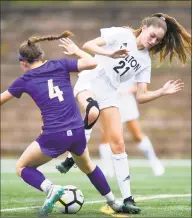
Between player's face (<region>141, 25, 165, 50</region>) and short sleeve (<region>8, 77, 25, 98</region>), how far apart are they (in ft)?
4.62

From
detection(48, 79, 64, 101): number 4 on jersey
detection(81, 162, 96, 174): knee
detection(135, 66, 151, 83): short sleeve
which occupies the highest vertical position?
detection(135, 66, 151, 83): short sleeve

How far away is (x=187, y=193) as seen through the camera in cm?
1003

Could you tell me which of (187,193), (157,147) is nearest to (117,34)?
(187,193)

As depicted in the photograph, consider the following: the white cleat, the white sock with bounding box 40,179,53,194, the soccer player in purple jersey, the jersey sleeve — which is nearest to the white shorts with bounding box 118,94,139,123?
the white cleat

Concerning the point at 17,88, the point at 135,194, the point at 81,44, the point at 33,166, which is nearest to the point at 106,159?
the point at 135,194

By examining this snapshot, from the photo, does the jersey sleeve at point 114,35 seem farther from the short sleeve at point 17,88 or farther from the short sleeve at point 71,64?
the short sleeve at point 17,88

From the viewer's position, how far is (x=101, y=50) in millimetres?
7711

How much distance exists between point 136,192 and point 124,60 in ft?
8.55

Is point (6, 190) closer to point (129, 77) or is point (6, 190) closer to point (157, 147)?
point (129, 77)

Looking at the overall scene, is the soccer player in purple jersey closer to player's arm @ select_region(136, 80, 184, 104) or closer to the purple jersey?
the purple jersey

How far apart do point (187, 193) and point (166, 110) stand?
10362mm

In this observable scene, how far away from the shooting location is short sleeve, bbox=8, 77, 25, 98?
7289 millimetres

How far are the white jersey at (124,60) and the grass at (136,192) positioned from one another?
1.33m

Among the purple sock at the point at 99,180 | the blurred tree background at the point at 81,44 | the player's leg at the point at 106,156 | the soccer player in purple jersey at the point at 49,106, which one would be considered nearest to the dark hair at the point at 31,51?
the soccer player in purple jersey at the point at 49,106
